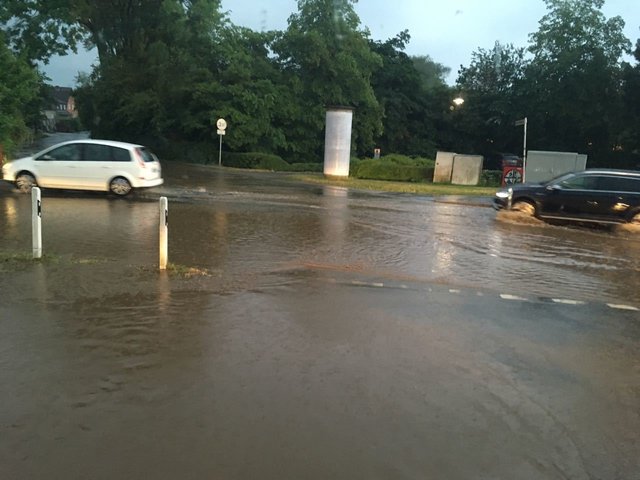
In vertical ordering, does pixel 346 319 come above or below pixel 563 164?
below

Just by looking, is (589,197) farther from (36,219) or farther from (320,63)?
(320,63)

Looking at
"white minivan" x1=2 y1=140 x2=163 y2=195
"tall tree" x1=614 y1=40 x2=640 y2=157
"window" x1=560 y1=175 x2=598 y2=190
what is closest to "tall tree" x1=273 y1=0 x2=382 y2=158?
"tall tree" x1=614 y1=40 x2=640 y2=157

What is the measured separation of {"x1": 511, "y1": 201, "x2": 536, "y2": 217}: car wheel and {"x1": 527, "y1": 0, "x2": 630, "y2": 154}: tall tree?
3275 centimetres

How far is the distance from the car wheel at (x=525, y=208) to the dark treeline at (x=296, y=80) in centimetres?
2741

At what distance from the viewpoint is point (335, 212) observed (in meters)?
17.2

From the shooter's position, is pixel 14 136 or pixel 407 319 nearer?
pixel 407 319

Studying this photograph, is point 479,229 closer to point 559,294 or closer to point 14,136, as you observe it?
point 559,294

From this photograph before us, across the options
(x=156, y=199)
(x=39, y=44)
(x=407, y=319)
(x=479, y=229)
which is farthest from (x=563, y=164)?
(x=39, y=44)

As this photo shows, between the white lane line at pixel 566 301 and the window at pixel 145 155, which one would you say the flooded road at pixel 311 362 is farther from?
the window at pixel 145 155

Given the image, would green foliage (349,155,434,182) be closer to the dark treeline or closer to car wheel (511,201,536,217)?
the dark treeline

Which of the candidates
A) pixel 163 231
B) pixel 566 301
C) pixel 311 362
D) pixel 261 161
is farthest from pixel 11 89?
pixel 311 362

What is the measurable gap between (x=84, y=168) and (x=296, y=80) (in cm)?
2821

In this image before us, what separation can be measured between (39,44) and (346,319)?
48.0m

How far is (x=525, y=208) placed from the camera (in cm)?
1739
